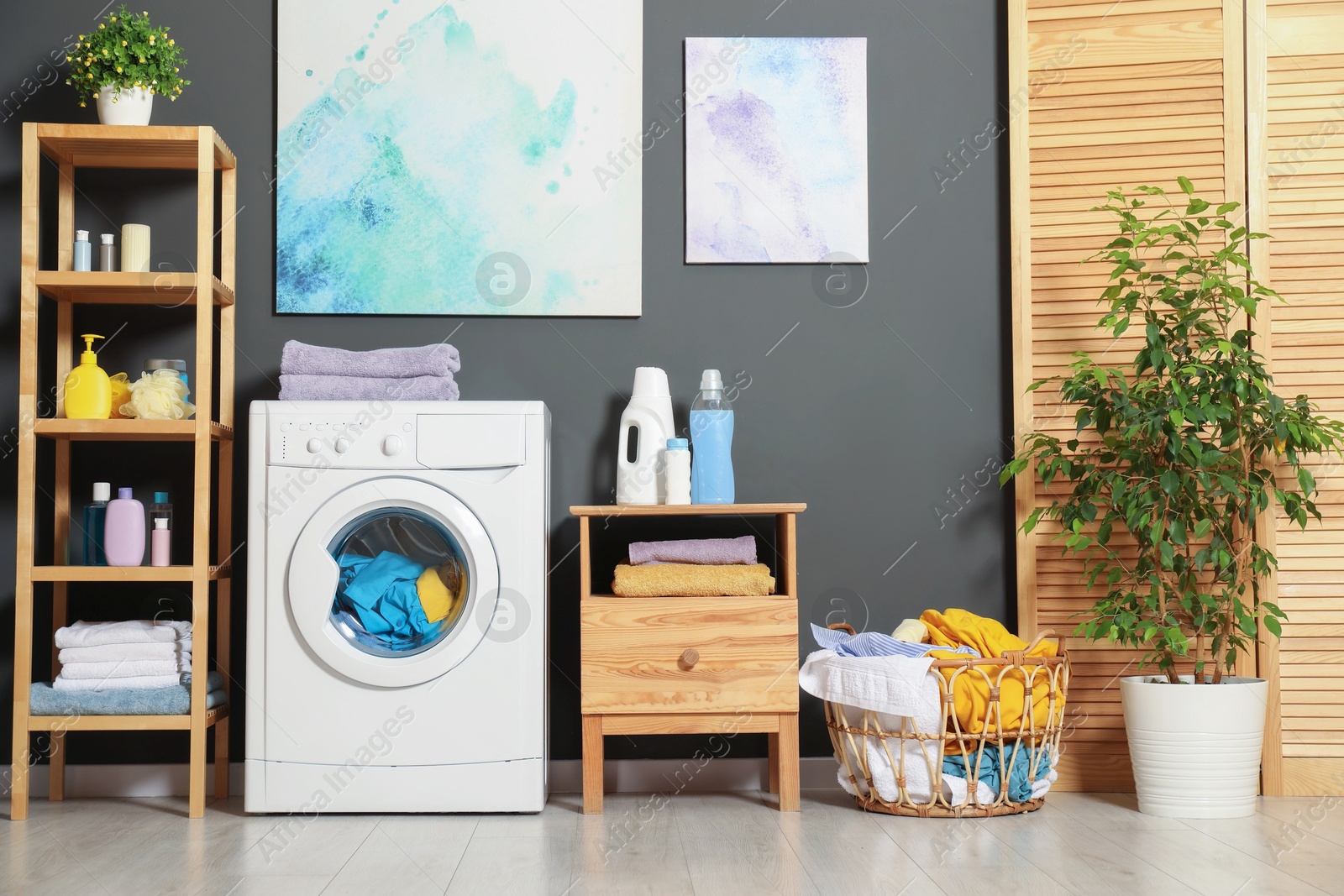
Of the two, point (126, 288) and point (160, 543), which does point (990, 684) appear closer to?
point (160, 543)

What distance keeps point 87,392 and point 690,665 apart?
4.80 feet

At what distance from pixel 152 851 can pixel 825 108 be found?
224cm

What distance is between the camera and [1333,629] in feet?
7.94

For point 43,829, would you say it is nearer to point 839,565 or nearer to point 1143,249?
point 839,565

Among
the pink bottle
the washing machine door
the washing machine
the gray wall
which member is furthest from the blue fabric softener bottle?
the pink bottle

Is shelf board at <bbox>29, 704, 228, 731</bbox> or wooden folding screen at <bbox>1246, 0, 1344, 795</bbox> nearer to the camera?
shelf board at <bbox>29, 704, 228, 731</bbox>

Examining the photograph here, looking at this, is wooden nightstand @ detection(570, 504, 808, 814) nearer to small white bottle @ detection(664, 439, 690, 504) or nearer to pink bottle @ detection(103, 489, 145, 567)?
small white bottle @ detection(664, 439, 690, 504)

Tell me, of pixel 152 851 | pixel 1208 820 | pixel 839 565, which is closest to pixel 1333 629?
pixel 1208 820

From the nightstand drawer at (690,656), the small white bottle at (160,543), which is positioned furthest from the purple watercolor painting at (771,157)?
the small white bottle at (160,543)

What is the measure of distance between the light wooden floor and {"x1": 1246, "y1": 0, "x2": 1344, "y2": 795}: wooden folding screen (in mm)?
203

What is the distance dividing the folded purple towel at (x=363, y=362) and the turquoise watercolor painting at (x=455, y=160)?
28 centimetres

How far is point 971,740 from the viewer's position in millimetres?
2113

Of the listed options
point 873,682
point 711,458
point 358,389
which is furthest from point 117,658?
point 873,682

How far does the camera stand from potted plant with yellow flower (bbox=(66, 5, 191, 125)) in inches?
89.9
